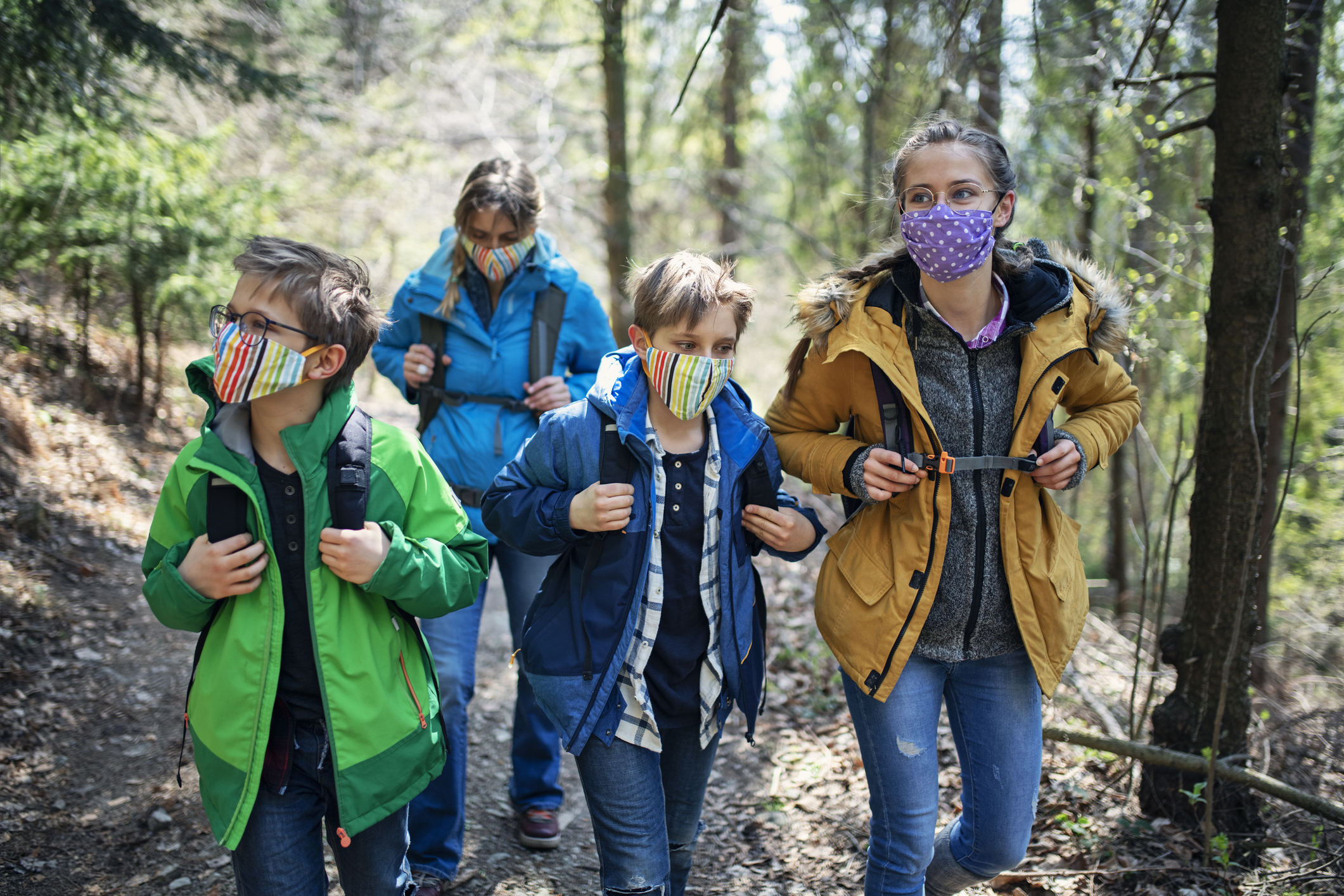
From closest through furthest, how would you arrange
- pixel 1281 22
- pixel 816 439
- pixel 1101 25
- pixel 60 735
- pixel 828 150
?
1. pixel 816 439
2. pixel 1281 22
3. pixel 60 735
4. pixel 1101 25
5. pixel 828 150

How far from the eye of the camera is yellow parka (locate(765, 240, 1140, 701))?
256 centimetres

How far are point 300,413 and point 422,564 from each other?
21.3 inches

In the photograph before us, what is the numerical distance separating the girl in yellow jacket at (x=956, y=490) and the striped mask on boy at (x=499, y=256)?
1.40m

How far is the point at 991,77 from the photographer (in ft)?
27.3

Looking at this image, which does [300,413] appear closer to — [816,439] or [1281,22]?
[816,439]

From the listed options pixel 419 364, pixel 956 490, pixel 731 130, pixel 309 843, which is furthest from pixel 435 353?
pixel 731 130

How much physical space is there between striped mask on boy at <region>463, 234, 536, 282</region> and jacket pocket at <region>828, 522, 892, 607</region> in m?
1.80

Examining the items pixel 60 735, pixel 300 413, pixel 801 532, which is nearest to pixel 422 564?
pixel 300 413

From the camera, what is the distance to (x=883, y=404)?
2.63 metres

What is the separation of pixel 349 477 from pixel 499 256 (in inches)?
61.3

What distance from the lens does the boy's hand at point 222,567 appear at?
216 cm

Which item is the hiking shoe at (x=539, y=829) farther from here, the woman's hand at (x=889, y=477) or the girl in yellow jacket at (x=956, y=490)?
the woman's hand at (x=889, y=477)

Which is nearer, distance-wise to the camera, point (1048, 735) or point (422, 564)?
point (422, 564)

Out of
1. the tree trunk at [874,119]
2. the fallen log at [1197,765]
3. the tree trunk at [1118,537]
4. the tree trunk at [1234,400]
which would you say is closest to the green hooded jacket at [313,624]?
the fallen log at [1197,765]
